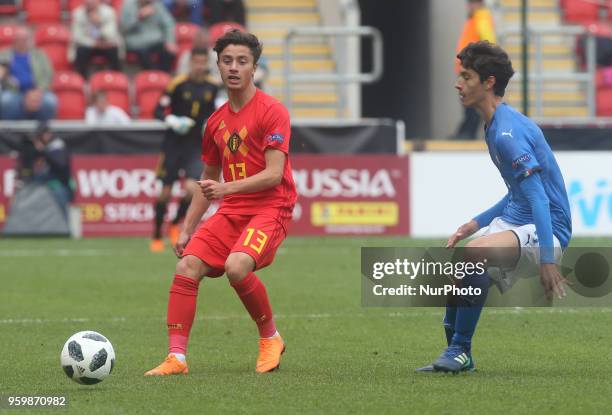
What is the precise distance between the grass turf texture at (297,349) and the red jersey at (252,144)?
3.04 feet

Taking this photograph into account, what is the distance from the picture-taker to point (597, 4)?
959 inches

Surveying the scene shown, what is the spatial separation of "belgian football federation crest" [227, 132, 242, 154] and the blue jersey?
1374 millimetres

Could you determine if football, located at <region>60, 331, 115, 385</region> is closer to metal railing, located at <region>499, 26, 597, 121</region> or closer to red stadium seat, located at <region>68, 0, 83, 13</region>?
metal railing, located at <region>499, 26, 597, 121</region>

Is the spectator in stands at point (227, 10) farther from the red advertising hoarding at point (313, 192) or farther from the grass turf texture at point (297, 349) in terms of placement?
the grass turf texture at point (297, 349)

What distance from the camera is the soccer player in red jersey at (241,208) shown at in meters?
7.69

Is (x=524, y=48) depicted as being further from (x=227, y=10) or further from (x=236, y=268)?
(x=236, y=268)

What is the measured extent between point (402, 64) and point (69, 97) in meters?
7.56

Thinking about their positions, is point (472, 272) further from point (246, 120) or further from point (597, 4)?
point (597, 4)

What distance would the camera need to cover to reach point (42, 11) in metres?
22.9

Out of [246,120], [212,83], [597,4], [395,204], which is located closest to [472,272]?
[246,120]

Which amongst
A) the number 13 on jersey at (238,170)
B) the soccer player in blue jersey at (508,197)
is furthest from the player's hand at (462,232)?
the number 13 on jersey at (238,170)

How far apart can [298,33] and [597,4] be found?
6.74 m

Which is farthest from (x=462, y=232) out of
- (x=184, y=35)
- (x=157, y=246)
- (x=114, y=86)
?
(x=184, y=35)

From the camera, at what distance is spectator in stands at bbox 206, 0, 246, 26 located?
22812 millimetres
